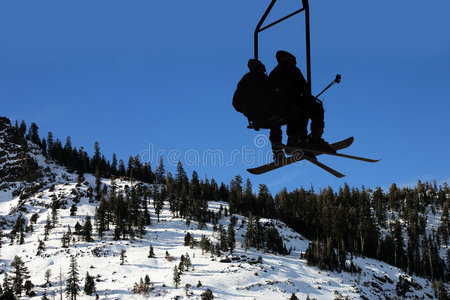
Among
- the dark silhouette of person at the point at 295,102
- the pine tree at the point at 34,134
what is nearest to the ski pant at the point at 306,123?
the dark silhouette of person at the point at 295,102

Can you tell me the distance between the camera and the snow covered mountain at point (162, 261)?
6209cm

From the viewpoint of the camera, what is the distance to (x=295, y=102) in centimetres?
460

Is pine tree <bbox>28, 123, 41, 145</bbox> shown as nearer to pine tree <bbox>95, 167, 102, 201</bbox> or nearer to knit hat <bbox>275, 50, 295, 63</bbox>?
pine tree <bbox>95, 167, 102, 201</bbox>

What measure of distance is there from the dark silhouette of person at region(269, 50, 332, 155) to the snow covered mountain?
53.7m

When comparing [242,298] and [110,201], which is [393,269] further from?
[110,201]

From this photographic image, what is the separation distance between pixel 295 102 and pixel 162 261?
2810 inches

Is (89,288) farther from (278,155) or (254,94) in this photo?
(254,94)

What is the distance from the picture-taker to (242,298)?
193 feet

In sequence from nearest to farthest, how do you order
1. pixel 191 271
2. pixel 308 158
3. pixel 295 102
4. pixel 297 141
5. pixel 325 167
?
pixel 295 102 < pixel 297 141 < pixel 308 158 < pixel 325 167 < pixel 191 271

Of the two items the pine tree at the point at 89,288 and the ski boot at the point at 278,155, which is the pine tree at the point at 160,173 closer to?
Answer: the pine tree at the point at 89,288

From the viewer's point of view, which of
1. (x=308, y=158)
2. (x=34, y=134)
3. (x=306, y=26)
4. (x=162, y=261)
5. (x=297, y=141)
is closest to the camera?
(x=306, y=26)

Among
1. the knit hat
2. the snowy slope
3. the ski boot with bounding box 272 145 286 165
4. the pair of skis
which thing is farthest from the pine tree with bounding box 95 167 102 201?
the knit hat

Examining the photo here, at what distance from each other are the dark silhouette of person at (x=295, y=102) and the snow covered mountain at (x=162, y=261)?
53712 millimetres

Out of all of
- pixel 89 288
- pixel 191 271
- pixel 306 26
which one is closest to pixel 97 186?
pixel 191 271
